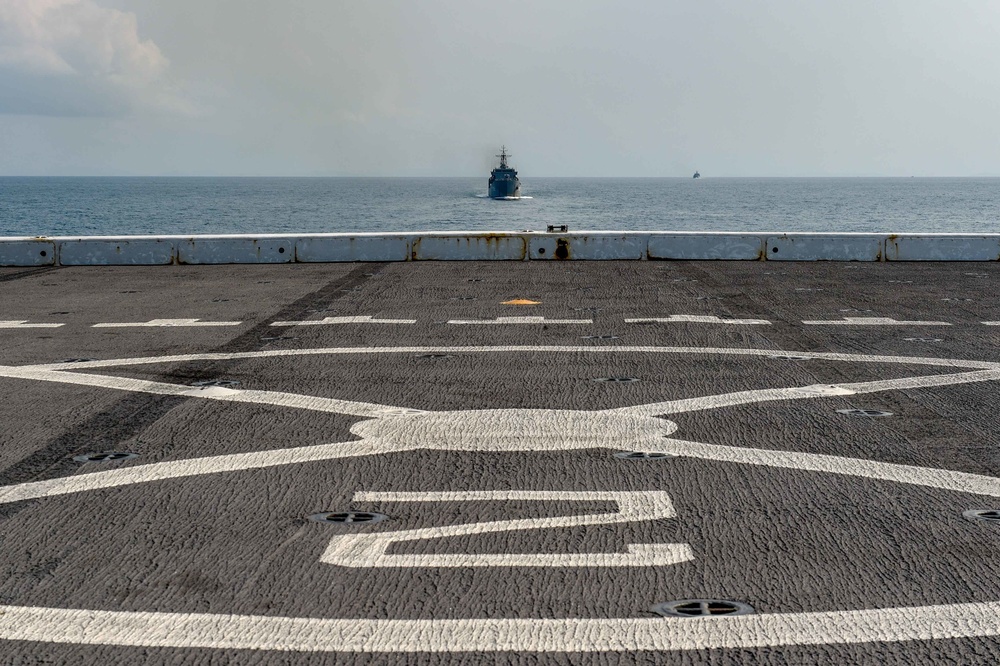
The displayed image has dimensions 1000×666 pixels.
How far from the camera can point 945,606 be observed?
439 centimetres

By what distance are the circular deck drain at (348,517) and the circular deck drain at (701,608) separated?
1.61 m

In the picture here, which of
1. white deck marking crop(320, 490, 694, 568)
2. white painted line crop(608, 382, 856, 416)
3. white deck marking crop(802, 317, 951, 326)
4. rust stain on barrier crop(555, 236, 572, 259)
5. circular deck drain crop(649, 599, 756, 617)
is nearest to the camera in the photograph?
circular deck drain crop(649, 599, 756, 617)

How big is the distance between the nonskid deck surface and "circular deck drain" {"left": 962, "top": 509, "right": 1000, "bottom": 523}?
0.03 metres

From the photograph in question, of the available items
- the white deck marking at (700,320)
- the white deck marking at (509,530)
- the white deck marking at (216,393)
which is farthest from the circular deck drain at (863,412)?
the white deck marking at (700,320)

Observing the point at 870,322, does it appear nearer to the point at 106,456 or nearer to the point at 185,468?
the point at 185,468

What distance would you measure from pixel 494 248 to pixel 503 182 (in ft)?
506

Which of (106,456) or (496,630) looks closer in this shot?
(496,630)

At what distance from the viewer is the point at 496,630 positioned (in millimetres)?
4164

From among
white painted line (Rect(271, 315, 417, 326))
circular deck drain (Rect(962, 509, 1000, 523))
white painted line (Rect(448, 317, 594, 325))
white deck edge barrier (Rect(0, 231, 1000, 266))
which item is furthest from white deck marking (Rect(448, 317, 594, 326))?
white deck edge barrier (Rect(0, 231, 1000, 266))

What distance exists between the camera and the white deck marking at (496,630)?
13.3 feet

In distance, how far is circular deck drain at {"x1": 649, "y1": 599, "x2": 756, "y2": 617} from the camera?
170 inches

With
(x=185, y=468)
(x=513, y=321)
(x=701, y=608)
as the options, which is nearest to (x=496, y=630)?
(x=701, y=608)

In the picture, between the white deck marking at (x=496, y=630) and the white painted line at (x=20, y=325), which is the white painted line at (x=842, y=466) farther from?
the white painted line at (x=20, y=325)

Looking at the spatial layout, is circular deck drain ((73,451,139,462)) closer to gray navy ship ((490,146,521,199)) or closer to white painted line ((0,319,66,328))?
white painted line ((0,319,66,328))
